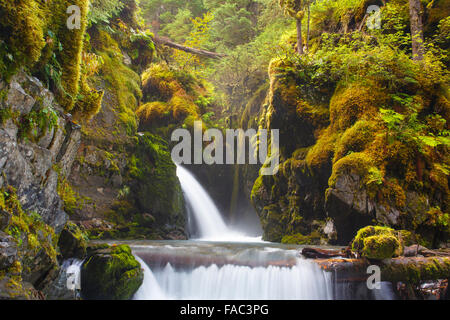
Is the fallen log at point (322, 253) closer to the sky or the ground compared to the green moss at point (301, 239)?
closer to the sky

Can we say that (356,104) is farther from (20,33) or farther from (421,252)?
(20,33)

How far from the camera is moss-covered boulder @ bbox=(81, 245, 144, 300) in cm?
436

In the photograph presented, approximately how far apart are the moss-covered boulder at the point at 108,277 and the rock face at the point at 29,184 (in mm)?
623

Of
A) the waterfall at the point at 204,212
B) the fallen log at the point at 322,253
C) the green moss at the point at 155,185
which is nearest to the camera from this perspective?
the fallen log at the point at 322,253

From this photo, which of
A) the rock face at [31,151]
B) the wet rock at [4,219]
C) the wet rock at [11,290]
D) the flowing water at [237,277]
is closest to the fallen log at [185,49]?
the rock face at [31,151]

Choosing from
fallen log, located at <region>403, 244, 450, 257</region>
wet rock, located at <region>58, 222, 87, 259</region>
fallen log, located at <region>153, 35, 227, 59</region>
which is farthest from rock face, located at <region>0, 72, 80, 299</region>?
fallen log, located at <region>153, 35, 227, 59</region>

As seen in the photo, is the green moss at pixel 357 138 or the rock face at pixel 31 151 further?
the green moss at pixel 357 138

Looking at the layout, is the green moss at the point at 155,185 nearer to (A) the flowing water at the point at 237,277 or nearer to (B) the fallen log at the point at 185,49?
(A) the flowing water at the point at 237,277

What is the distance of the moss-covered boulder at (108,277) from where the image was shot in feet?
14.3

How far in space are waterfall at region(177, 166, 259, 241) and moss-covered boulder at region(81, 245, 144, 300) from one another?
648 centimetres

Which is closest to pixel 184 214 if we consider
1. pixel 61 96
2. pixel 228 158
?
pixel 228 158

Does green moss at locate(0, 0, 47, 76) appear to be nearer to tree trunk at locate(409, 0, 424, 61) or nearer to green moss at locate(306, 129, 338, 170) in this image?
green moss at locate(306, 129, 338, 170)

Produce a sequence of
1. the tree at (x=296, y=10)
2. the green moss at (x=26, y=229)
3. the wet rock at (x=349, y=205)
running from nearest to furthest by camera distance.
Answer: the green moss at (x=26, y=229) → the wet rock at (x=349, y=205) → the tree at (x=296, y=10)

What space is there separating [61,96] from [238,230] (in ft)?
30.5
